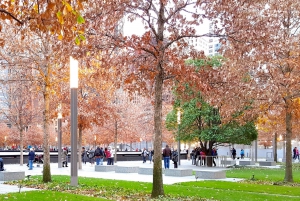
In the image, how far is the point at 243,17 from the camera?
14055mm

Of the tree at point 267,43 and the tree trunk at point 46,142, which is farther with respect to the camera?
the tree trunk at point 46,142

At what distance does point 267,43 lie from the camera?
14023mm

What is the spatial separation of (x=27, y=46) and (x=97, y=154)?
1688 centimetres

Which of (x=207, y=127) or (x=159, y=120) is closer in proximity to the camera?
(x=159, y=120)

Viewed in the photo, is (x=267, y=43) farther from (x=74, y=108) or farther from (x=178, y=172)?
(x=178, y=172)

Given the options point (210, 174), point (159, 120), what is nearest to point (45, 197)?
point (159, 120)

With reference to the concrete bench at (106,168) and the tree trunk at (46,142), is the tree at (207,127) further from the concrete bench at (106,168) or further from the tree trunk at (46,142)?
the tree trunk at (46,142)

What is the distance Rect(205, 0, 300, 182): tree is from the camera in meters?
14.1

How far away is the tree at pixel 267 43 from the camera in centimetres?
1408

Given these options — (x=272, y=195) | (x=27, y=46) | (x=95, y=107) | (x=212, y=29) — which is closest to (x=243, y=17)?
(x=212, y=29)

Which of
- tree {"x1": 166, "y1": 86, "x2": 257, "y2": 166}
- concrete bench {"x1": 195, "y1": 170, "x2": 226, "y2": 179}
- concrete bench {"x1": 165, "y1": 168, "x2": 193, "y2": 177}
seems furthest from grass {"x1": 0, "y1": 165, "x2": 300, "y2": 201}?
tree {"x1": 166, "y1": 86, "x2": 257, "y2": 166}

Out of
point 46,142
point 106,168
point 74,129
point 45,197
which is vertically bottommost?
point 106,168

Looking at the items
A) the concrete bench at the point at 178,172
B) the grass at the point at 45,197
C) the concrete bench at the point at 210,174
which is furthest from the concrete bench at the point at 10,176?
the concrete bench at the point at 210,174

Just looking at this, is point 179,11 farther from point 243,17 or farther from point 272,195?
point 272,195
